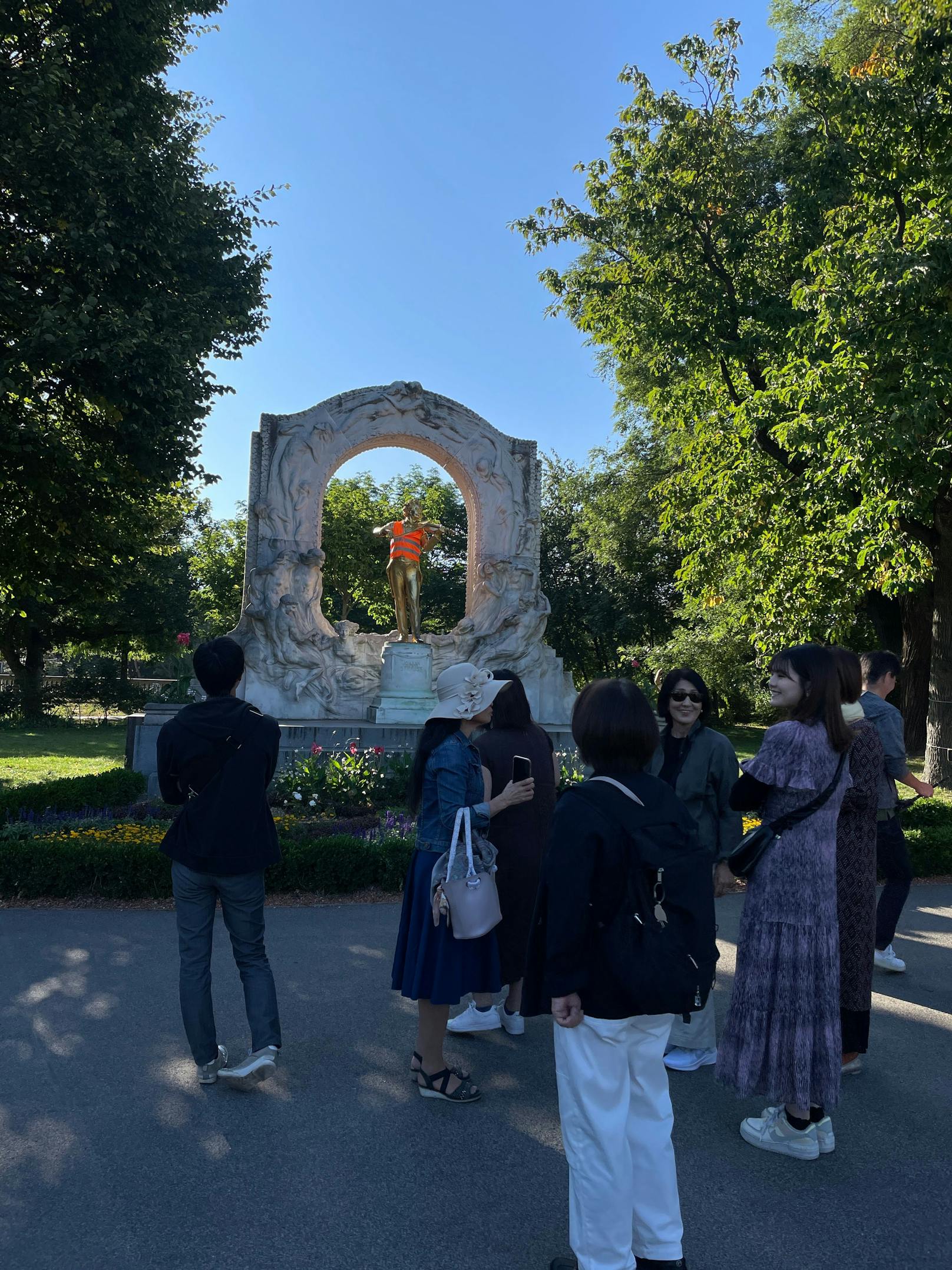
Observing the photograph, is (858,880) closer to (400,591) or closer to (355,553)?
(400,591)

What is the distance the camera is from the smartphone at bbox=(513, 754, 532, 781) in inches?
172

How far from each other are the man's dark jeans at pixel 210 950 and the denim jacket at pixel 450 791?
812 mm

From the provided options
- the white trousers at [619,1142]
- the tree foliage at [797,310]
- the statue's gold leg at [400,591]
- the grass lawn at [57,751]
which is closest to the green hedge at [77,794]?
the grass lawn at [57,751]

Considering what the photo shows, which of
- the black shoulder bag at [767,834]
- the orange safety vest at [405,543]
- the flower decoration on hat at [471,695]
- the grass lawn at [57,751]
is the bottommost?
the grass lawn at [57,751]

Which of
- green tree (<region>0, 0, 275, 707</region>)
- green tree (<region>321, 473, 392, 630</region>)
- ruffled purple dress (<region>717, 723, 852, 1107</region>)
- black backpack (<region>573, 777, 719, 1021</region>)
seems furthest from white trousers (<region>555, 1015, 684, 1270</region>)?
green tree (<region>321, 473, 392, 630</region>)

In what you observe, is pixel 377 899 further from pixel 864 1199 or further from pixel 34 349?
pixel 34 349

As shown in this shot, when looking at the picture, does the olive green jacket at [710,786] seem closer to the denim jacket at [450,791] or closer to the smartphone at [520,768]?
the smartphone at [520,768]

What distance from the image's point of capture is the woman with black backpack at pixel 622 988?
101 inches

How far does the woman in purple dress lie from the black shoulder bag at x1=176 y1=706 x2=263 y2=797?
2.21 metres

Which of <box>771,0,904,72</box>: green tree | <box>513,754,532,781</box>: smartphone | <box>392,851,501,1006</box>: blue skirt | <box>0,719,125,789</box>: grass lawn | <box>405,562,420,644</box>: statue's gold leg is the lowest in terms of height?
<box>0,719,125,789</box>: grass lawn

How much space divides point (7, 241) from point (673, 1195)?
1294cm

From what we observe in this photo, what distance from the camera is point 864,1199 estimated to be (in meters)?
3.22

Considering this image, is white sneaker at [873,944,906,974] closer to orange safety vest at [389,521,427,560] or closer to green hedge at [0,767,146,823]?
green hedge at [0,767,146,823]

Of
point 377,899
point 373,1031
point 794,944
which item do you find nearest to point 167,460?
point 377,899
